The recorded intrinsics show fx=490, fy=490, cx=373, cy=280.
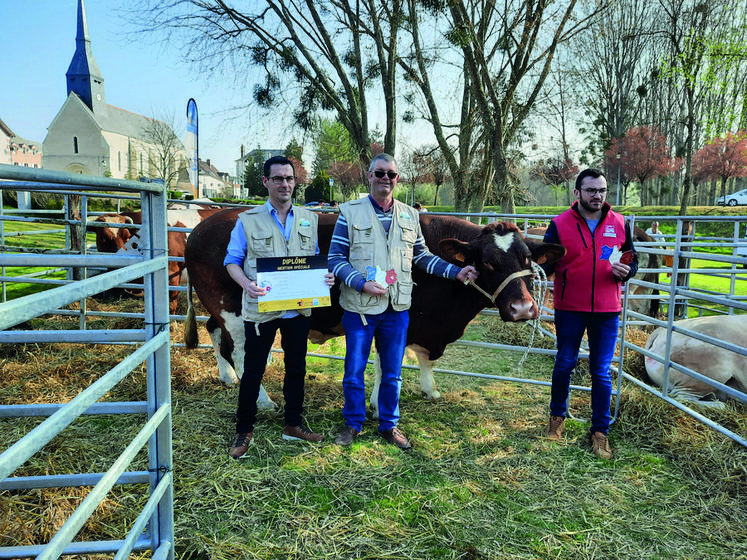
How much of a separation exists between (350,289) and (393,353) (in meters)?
0.63

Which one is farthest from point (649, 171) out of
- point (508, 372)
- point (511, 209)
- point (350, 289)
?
point (350, 289)

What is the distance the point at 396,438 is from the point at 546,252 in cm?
193

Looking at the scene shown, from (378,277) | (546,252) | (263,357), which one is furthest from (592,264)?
(263,357)

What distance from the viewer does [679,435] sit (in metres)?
4.09

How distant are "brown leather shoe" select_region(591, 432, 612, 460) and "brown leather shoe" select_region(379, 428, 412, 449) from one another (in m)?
1.48

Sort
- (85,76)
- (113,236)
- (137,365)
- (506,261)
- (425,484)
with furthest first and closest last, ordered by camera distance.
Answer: (85,76), (113,236), (506,261), (425,484), (137,365)

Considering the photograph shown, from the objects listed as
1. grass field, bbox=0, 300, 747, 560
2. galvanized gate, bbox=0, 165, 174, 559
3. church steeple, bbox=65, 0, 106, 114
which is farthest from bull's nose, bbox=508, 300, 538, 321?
church steeple, bbox=65, 0, 106, 114

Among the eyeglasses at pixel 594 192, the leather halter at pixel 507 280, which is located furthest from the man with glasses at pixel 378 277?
the eyeglasses at pixel 594 192

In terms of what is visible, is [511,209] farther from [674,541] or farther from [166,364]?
[166,364]

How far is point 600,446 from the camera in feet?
12.8

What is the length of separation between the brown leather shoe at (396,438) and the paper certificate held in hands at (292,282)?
4.04ft

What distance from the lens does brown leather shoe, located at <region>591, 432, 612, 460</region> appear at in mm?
3850

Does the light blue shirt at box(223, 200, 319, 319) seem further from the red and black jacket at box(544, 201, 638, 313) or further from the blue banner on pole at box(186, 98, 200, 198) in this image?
the blue banner on pole at box(186, 98, 200, 198)

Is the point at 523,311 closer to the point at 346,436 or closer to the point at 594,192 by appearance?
the point at 594,192
